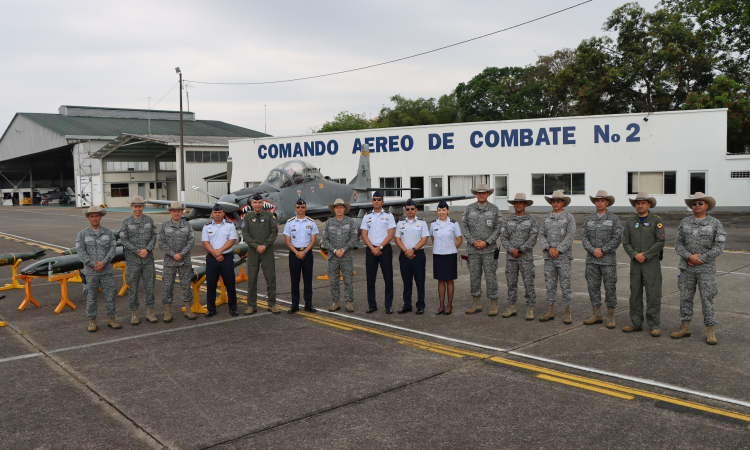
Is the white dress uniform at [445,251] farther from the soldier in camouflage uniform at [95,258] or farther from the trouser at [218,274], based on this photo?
the soldier in camouflage uniform at [95,258]

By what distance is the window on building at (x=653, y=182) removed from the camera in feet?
94.9

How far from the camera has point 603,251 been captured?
7539 mm

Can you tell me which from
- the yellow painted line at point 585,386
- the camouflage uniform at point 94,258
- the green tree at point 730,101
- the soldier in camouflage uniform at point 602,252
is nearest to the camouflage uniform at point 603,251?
the soldier in camouflage uniform at point 602,252

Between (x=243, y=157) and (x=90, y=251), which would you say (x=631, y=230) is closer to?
(x=90, y=251)

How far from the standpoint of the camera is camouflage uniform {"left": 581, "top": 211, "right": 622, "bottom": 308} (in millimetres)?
7496

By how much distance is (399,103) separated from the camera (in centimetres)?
7331

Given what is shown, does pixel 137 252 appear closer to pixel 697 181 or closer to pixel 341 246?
pixel 341 246

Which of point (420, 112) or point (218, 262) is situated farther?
point (420, 112)

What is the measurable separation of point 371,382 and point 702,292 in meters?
4.59

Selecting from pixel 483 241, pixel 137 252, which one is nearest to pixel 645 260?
pixel 483 241

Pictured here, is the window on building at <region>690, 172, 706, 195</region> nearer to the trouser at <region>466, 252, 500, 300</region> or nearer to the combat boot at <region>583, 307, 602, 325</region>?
the combat boot at <region>583, 307, 602, 325</region>

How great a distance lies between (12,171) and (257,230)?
84.4 metres

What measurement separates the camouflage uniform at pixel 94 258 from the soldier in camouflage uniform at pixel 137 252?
0.25m

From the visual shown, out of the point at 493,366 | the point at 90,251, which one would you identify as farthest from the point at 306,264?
the point at 493,366
